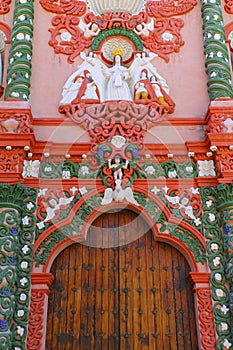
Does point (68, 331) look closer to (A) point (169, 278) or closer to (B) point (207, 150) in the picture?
(A) point (169, 278)

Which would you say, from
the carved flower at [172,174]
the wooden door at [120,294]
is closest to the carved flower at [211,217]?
the wooden door at [120,294]

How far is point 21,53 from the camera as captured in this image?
839 cm

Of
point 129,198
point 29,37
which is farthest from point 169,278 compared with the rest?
point 29,37

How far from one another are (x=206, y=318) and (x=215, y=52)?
4169mm

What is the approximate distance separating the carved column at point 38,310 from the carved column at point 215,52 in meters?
3.66

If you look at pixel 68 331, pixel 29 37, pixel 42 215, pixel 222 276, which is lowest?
pixel 68 331

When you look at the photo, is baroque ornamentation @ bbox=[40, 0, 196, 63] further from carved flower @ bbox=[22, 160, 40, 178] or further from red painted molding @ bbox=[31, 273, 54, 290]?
red painted molding @ bbox=[31, 273, 54, 290]

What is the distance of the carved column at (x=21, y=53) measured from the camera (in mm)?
8031

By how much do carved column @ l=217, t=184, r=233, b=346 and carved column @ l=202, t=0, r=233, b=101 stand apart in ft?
5.39

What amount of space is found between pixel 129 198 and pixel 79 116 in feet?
4.92

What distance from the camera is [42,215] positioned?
7.19 meters

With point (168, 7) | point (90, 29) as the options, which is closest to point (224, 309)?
point (90, 29)

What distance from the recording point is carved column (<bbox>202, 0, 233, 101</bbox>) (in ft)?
26.6

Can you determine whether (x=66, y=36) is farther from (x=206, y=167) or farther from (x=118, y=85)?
(x=206, y=167)
